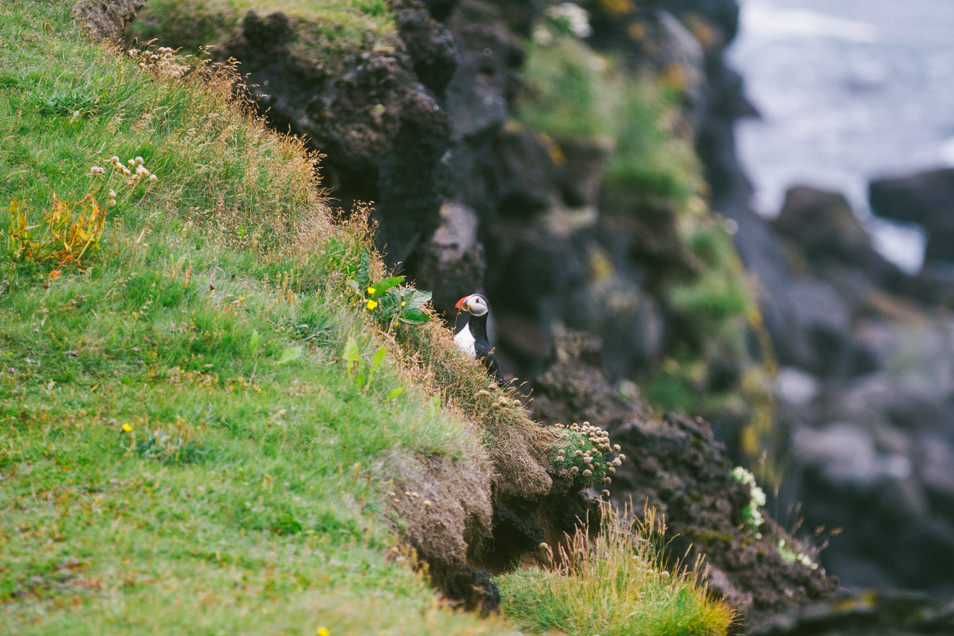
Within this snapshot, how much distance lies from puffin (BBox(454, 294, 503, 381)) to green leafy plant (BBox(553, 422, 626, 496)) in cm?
91

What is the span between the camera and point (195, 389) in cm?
596

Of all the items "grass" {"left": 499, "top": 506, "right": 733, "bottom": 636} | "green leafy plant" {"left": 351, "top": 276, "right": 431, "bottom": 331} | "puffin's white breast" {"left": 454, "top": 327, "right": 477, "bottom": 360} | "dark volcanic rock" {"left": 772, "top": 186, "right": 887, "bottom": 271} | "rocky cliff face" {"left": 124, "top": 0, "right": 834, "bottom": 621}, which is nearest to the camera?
"grass" {"left": 499, "top": 506, "right": 733, "bottom": 636}

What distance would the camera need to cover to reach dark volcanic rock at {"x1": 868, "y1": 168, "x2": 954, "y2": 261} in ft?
124

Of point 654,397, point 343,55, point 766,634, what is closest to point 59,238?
point 343,55

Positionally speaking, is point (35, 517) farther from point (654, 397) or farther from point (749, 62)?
point (749, 62)

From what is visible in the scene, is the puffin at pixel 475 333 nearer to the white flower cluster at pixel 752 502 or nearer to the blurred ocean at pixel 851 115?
the white flower cluster at pixel 752 502

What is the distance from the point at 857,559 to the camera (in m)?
24.8

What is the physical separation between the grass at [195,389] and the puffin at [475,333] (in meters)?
0.24

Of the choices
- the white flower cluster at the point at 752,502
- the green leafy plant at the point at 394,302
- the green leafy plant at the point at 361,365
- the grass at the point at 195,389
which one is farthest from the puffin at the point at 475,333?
the white flower cluster at the point at 752,502

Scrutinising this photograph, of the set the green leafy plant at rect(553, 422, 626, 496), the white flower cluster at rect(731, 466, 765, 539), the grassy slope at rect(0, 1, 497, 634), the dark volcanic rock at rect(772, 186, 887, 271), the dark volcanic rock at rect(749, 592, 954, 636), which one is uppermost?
the dark volcanic rock at rect(749, 592, 954, 636)

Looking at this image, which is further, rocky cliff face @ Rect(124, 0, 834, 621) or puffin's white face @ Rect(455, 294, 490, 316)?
rocky cliff face @ Rect(124, 0, 834, 621)

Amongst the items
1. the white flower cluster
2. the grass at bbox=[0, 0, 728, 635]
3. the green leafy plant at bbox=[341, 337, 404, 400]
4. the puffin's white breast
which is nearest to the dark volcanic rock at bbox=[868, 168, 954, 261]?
the white flower cluster

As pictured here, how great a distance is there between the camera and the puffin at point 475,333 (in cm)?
781

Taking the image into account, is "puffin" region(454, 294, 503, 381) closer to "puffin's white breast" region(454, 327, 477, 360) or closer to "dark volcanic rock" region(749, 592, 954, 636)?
"puffin's white breast" region(454, 327, 477, 360)
